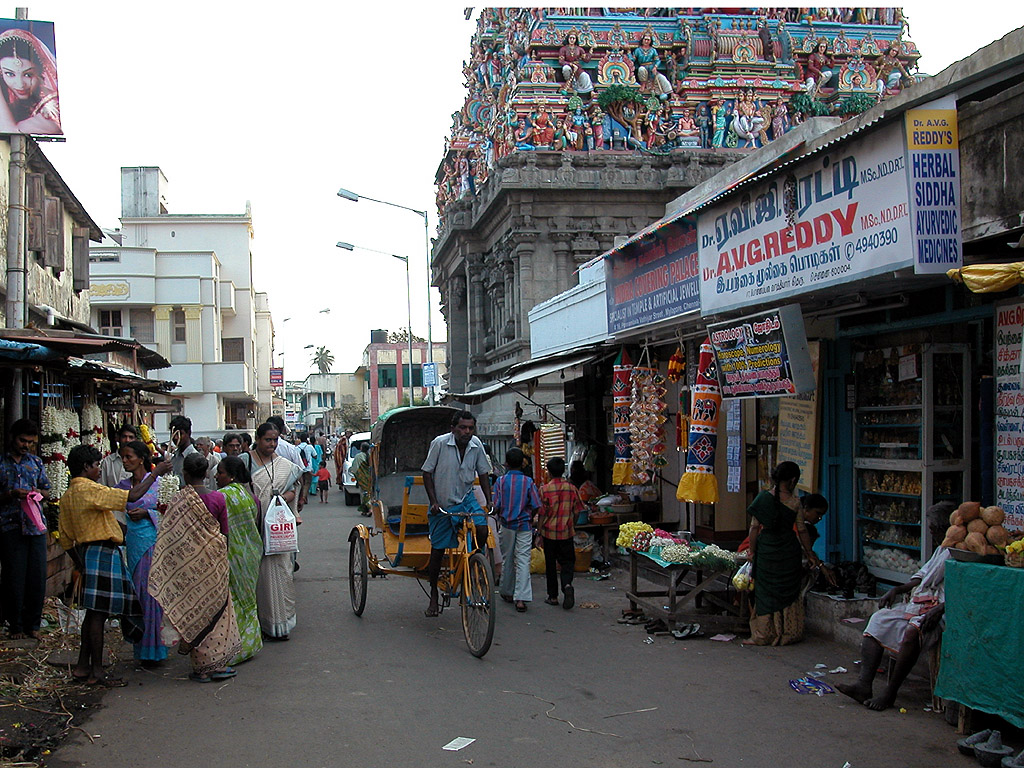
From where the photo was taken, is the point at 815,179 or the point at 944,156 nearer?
the point at 944,156

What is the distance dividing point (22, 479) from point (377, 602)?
12.6 ft

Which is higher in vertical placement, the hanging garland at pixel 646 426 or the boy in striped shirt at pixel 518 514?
the hanging garland at pixel 646 426

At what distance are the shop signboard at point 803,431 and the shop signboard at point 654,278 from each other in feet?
5.59

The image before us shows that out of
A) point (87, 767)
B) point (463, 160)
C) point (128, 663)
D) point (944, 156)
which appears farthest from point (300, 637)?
point (463, 160)

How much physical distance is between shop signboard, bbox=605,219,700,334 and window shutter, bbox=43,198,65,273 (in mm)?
8212

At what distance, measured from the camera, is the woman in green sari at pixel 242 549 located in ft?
23.5

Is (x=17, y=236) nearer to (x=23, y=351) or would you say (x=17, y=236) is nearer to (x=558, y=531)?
(x=23, y=351)

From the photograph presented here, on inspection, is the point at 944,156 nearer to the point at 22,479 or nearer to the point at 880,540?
the point at 880,540

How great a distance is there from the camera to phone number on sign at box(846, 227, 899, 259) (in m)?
6.50

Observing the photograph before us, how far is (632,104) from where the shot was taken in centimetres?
2744

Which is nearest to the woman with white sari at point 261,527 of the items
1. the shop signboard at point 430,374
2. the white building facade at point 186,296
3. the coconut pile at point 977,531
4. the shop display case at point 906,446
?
the shop display case at point 906,446

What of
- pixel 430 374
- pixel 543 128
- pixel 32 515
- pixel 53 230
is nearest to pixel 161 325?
pixel 430 374

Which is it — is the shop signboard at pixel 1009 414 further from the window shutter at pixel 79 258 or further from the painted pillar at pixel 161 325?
the painted pillar at pixel 161 325

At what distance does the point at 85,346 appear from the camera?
7.74 meters
